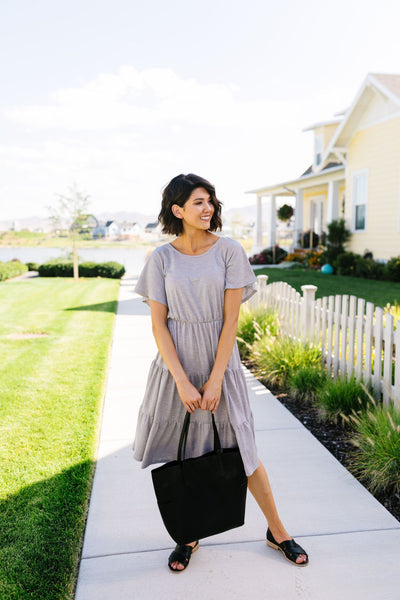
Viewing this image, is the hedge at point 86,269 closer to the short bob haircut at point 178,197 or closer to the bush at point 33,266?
the bush at point 33,266

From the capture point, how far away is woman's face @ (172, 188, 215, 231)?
2326 mm

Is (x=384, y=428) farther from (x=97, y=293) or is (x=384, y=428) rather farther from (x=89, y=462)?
(x=97, y=293)

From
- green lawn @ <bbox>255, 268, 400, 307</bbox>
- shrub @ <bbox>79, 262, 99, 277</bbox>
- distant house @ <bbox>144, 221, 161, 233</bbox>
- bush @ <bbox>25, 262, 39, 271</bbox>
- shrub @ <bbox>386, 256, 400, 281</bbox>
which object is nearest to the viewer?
distant house @ <bbox>144, 221, 161, 233</bbox>

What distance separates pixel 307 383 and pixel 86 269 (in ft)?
55.5

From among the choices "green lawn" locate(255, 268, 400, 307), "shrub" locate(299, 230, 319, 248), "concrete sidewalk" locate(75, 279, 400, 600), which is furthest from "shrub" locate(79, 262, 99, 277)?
"concrete sidewalk" locate(75, 279, 400, 600)

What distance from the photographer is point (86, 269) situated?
68.1ft

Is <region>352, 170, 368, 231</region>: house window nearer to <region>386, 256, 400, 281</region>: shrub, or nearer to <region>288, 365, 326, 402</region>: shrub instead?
<region>386, 256, 400, 281</region>: shrub

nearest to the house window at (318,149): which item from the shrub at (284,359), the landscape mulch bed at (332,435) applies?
the shrub at (284,359)

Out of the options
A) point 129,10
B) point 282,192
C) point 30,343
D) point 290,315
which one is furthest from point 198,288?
point 282,192

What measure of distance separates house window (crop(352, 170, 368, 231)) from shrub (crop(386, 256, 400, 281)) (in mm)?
2484

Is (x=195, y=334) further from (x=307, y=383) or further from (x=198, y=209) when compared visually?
(x=307, y=383)

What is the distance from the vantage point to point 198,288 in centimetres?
231

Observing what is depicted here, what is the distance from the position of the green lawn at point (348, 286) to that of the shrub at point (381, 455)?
601cm

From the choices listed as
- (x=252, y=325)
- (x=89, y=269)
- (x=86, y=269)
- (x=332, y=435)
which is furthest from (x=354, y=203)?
(x=332, y=435)
